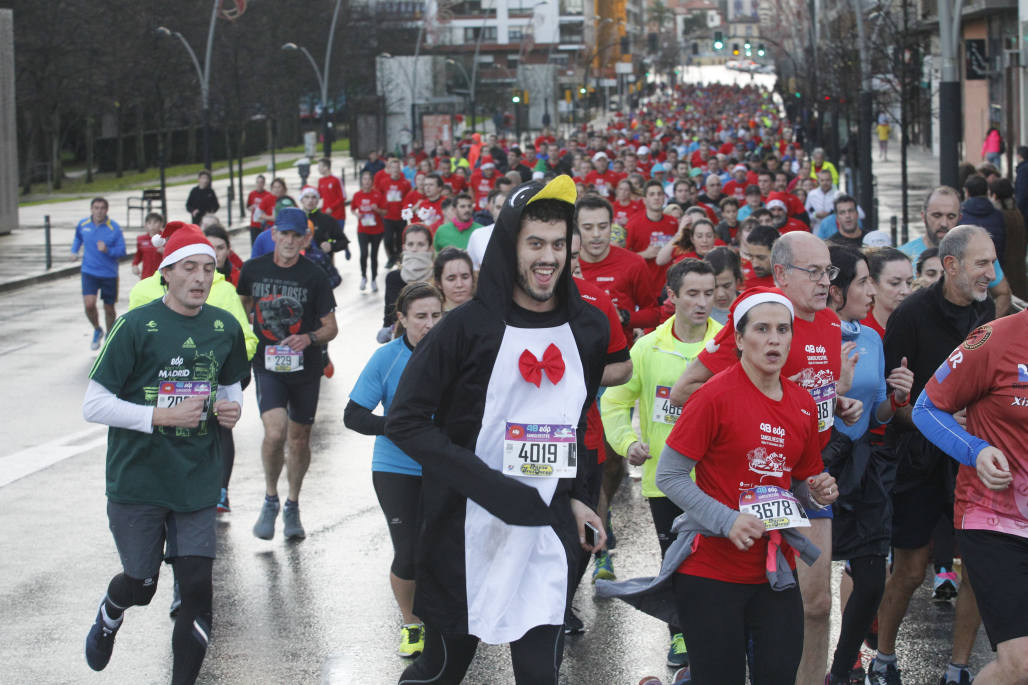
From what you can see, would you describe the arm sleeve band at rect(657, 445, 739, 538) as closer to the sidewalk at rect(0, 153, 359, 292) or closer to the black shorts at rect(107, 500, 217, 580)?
the black shorts at rect(107, 500, 217, 580)

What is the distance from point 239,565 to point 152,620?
98 centimetres

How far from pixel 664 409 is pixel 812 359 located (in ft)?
3.93

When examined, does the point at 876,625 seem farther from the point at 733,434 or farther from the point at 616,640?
the point at 733,434

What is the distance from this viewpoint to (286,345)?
29.3 ft

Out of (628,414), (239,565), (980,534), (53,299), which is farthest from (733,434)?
(53,299)

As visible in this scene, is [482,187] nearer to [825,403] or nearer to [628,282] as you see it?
[628,282]

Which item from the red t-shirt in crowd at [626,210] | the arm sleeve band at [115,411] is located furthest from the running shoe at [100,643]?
the red t-shirt in crowd at [626,210]

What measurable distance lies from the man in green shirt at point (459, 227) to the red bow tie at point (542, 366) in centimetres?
989

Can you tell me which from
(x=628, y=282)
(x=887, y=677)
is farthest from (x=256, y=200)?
(x=887, y=677)

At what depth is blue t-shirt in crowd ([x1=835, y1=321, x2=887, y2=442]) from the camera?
239 inches

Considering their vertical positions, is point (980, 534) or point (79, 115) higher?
point (79, 115)

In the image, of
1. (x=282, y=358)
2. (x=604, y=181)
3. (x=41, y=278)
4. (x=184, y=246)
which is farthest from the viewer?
(x=41, y=278)

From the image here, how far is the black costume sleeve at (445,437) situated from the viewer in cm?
432

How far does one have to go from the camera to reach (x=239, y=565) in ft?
27.6
